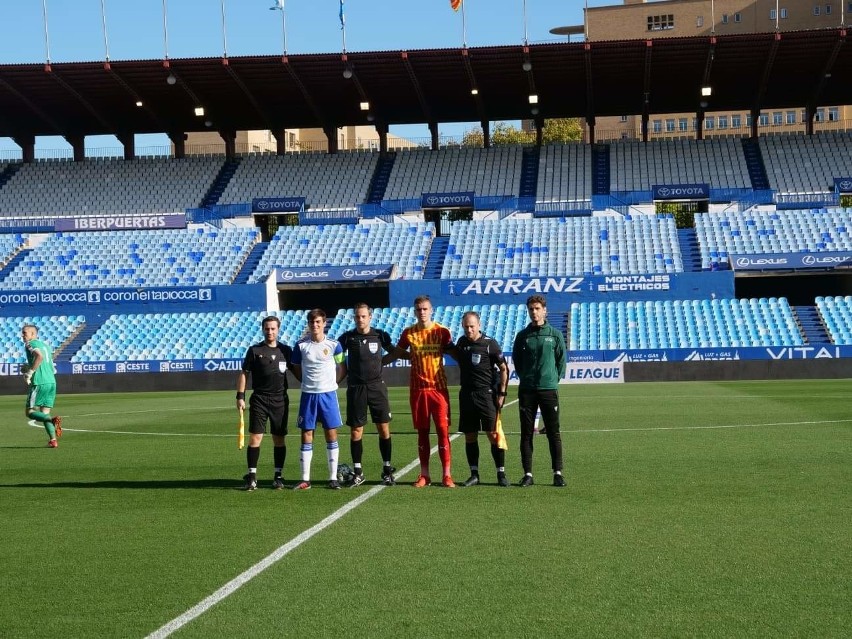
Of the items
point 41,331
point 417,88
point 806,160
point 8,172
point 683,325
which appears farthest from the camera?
point 8,172

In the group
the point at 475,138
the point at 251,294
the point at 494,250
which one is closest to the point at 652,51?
the point at 494,250

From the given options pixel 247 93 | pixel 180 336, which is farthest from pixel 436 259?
pixel 247 93

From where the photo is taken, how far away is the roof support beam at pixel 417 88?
50688 millimetres

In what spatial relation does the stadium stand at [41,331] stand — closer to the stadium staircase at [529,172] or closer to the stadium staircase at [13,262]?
the stadium staircase at [13,262]

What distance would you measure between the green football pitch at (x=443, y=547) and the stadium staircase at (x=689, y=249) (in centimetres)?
3228

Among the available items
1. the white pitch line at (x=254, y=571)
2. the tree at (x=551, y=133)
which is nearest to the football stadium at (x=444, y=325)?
the white pitch line at (x=254, y=571)

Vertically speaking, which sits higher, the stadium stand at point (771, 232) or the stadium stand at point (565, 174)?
the stadium stand at point (565, 174)

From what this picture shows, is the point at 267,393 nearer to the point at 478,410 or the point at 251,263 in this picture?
the point at 478,410

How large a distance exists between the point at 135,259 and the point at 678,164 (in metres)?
26.7

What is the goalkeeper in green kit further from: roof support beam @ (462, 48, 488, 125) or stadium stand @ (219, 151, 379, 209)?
stadium stand @ (219, 151, 379, 209)

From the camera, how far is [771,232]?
49344 millimetres

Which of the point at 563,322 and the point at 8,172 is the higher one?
the point at 8,172

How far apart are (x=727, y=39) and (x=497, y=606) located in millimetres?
45227

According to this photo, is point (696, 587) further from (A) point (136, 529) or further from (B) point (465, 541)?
(A) point (136, 529)
